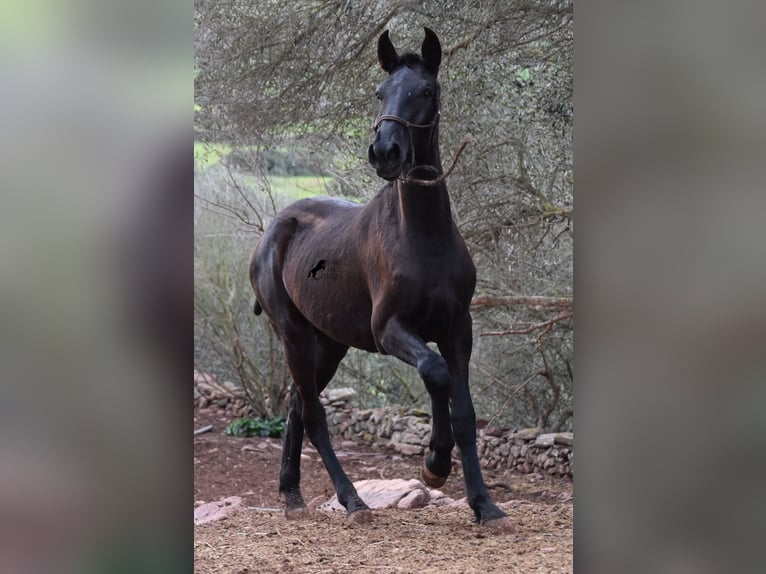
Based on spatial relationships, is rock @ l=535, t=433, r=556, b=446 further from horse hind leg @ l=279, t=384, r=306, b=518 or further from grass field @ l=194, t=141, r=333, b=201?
grass field @ l=194, t=141, r=333, b=201

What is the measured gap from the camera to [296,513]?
4535mm

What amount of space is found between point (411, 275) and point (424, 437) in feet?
10.3

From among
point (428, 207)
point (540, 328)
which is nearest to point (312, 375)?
point (428, 207)

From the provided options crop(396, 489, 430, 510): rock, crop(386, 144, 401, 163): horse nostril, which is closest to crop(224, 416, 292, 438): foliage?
crop(396, 489, 430, 510): rock

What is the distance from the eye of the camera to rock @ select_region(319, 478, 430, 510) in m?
4.53

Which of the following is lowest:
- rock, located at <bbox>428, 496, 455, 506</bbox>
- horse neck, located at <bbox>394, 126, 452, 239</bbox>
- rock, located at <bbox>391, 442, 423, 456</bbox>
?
rock, located at <bbox>391, 442, 423, 456</bbox>

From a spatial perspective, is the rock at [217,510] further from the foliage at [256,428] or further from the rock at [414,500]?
the foliage at [256,428]

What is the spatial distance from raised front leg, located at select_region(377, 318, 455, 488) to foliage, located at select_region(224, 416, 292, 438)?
3.81 m

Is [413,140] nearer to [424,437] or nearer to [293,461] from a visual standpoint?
[293,461]
